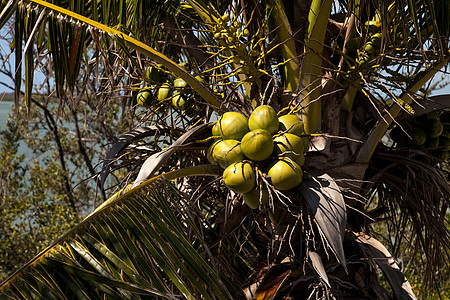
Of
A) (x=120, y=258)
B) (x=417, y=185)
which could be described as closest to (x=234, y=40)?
(x=120, y=258)

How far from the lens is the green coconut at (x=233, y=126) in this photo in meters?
1.95

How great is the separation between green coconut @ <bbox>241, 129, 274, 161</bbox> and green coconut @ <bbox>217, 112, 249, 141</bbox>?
2.5 inches

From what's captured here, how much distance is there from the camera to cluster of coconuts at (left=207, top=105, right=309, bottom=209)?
6.13ft

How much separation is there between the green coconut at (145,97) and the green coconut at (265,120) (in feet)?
2.89

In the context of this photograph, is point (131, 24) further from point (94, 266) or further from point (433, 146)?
point (433, 146)

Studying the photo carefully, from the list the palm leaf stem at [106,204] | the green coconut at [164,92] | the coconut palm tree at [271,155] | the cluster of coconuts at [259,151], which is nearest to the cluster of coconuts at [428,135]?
the coconut palm tree at [271,155]

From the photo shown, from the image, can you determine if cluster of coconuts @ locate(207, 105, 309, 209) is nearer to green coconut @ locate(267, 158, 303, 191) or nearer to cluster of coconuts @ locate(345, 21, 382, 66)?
green coconut @ locate(267, 158, 303, 191)

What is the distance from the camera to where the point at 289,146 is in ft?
6.23

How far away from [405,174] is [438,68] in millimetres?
580

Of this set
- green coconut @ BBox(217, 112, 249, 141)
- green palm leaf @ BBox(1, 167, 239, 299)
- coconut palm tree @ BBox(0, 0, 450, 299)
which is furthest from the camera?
green coconut @ BBox(217, 112, 249, 141)

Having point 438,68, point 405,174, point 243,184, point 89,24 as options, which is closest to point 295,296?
point 243,184

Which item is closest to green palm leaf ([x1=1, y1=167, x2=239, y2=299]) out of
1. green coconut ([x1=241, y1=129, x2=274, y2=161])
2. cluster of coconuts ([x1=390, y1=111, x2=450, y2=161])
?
green coconut ([x1=241, y1=129, x2=274, y2=161])

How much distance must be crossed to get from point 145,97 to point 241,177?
1001 mm

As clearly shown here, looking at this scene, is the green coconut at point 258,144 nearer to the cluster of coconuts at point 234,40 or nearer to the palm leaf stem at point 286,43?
the cluster of coconuts at point 234,40
